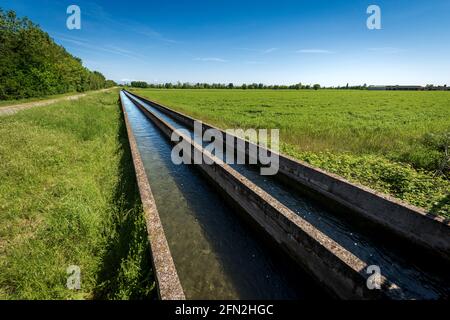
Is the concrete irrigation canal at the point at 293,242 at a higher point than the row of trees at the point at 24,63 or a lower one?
lower

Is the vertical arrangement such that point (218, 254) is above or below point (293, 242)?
below

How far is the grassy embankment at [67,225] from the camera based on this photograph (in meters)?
3.08

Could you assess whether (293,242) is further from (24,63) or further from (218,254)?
(24,63)

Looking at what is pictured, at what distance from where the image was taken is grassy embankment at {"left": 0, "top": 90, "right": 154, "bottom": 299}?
3.08 metres

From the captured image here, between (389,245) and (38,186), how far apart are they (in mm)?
8344

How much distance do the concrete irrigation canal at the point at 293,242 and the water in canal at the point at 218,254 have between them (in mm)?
18

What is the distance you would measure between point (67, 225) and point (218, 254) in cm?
289

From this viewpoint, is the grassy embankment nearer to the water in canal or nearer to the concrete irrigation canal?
the concrete irrigation canal

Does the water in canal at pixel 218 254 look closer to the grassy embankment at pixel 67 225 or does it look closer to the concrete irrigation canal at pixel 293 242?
the concrete irrigation canal at pixel 293 242

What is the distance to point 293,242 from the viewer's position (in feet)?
13.3

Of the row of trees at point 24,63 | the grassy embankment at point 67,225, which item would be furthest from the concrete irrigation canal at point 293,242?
the row of trees at point 24,63

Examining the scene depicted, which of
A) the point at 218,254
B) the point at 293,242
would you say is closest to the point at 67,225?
the point at 218,254
